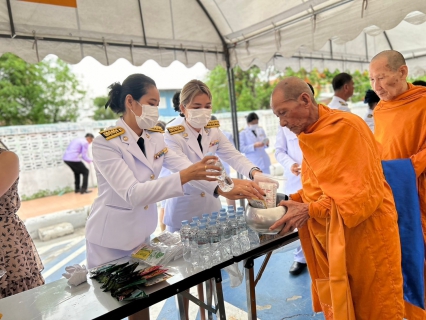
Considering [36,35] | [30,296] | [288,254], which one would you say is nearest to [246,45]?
[36,35]

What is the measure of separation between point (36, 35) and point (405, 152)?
334 centimetres

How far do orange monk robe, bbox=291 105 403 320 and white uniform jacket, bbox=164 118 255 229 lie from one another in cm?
87

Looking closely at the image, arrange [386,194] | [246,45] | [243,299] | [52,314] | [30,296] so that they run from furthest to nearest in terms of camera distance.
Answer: [246,45], [243,299], [386,194], [30,296], [52,314]

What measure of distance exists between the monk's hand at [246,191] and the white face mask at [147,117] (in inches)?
25.6

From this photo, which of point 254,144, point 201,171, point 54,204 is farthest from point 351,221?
point 54,204

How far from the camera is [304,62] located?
5840 millimetres

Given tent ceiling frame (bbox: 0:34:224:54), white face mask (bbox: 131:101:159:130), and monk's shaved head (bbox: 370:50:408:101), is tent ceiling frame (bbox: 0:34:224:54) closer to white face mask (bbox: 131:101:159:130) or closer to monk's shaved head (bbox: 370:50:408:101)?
white face mask (bbox: 131:101:159:130)

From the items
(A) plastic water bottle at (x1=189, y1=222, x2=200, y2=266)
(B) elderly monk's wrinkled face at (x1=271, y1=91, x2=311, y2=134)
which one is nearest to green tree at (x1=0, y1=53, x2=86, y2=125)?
(A) plastic water bottle at (x1=189, y1=222, x2=200, y2=266)

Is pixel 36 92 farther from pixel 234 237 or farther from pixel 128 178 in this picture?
pixel 234 237

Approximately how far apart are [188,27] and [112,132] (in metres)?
2.69

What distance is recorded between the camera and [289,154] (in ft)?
12.0

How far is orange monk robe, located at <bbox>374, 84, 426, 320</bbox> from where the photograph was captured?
2186 millimetres

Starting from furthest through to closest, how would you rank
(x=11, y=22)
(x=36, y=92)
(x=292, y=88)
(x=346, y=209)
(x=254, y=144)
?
(x=36, y=92) < (x=254, y=144) < (x=11, y=22) < (x=292, y=88) < (x=346, y=209)

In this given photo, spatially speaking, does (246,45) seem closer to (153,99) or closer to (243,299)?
(153,99)
